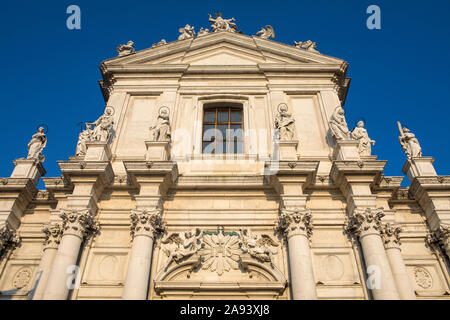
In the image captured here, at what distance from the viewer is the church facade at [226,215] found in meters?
8.98

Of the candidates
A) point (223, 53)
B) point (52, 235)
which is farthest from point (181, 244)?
point (223, 53)

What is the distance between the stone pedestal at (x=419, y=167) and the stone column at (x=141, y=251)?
7555 mm

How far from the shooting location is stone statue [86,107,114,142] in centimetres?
1162

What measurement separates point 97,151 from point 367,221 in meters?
7.91

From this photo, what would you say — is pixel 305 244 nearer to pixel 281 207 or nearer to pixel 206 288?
pixel 281 207

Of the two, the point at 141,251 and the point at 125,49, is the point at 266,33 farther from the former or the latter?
the point at 141,251

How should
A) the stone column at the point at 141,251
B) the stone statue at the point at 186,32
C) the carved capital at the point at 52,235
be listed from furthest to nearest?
the stone statue at the point at 186,32 → the carved capital at the point at 52,235 → the stone column at the point at 141,251

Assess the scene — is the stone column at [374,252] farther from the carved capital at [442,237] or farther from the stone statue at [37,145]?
the stone statue at [37,145]

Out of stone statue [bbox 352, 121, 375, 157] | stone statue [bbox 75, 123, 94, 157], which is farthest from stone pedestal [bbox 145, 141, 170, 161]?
stone statue [bbox 352, 121, 375, 157]

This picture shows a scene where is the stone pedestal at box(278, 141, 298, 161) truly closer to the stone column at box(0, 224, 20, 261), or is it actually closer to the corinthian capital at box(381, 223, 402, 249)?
the corinthian capital at box(381, 223, 402, 249)

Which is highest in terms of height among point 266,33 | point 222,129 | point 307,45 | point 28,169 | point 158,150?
point 266,33

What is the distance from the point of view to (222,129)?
13383 mm

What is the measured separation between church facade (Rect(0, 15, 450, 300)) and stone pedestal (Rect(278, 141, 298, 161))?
43 millimetres

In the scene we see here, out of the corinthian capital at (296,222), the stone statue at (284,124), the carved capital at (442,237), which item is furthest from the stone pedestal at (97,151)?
the carved capital at (442,237)
